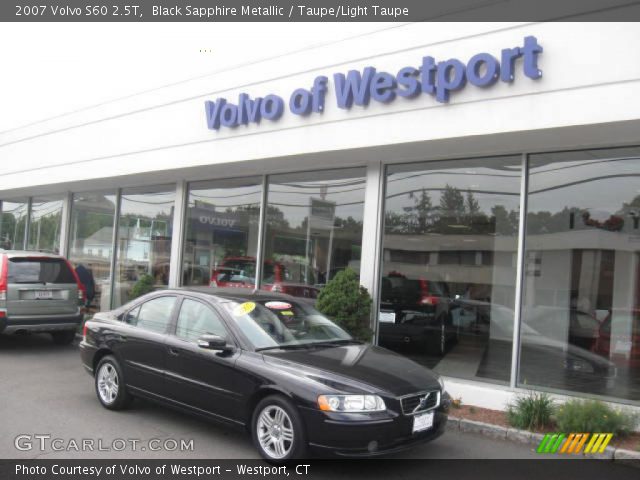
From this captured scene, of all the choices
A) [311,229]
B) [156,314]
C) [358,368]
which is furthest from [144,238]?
[358,368]

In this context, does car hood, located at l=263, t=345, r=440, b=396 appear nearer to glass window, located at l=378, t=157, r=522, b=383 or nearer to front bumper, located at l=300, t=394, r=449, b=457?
front bumper, located at l=300, t=394, r=449, b=457

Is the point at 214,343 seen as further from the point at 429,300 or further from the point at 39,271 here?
the point at 39,271

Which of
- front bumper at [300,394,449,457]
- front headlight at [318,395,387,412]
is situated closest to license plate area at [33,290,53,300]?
front bumper at [300,394,449,457]

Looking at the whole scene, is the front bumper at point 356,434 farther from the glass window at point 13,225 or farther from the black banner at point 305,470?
the glass window at point 13,225

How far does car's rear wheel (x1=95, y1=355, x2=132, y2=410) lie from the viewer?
654 centimetres

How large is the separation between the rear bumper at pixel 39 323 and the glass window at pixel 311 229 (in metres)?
3.78

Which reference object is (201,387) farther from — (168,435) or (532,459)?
(532,459)

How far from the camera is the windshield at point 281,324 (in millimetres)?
5633

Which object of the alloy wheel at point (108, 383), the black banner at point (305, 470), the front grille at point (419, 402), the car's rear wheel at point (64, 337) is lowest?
the car's rear wheel at point (64, 337)

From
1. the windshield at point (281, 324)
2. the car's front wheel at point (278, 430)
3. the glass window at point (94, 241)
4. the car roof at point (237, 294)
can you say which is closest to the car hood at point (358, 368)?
the windshield at point (281, 324)

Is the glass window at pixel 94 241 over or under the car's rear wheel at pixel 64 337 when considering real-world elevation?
over

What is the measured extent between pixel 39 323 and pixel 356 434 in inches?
313

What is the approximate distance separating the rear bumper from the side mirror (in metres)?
6.31
